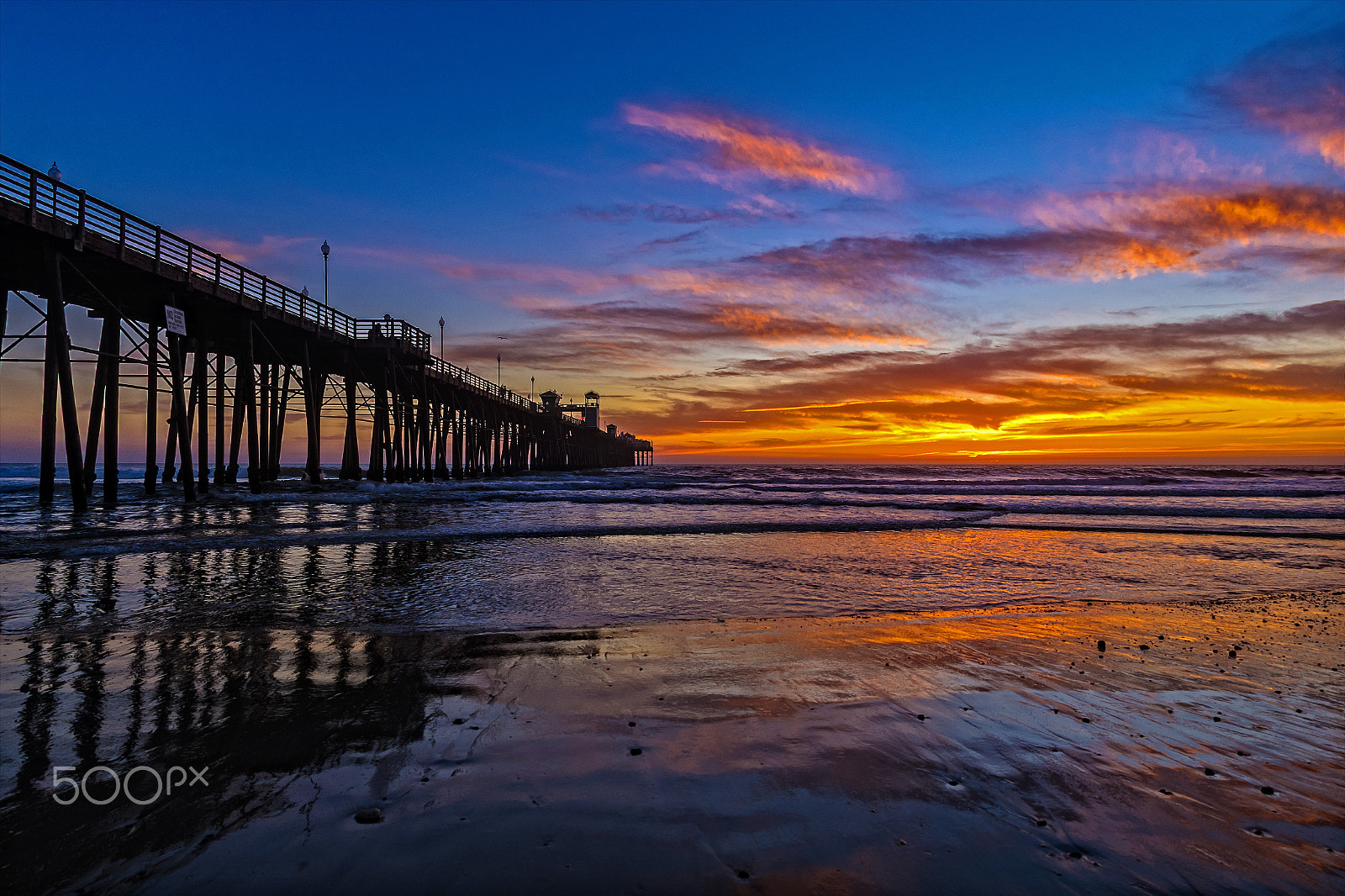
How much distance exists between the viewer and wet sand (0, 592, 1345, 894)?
2229 millimetres

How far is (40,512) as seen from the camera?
15297 millimetres

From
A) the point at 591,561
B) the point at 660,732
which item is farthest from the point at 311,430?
the point at 660,732

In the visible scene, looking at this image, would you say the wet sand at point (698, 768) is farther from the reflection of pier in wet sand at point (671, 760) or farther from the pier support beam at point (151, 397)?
the pier support beam at point (151, 397)

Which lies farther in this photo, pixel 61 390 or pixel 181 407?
pixel 181 407

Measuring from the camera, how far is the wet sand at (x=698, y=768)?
2229 millimetres

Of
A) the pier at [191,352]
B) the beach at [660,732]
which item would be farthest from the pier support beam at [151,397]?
the beach at [660,732]

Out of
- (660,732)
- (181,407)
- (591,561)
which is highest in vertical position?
(181,407)

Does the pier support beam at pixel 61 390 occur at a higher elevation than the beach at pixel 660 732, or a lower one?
higher

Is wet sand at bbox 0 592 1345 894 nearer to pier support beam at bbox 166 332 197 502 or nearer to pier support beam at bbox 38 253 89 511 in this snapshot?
pier support beam at bbox 38 253 89 511

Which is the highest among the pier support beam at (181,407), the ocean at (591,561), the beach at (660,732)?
the pier support beam at (181,407)

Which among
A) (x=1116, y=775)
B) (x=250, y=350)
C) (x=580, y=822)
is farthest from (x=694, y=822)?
(x=250, y=350)

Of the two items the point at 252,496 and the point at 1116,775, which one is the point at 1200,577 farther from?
the point at 252,496

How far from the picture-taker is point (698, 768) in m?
3.00

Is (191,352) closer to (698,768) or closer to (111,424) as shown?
(111,424)
